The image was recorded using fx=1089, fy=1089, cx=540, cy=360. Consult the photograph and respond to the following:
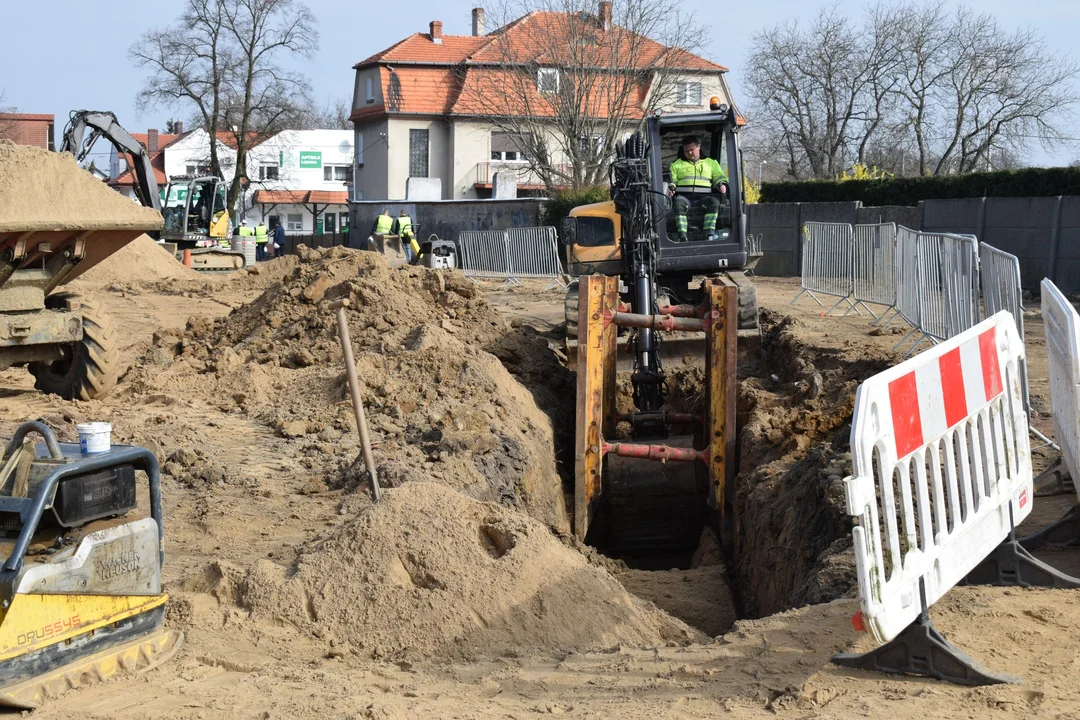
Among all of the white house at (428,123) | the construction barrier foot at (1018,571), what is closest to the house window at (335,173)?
the white house at (428,123)

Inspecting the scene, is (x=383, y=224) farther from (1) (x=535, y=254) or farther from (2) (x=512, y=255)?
(1) (x=535, y=254)

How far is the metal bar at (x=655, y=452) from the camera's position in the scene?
8.72 meters

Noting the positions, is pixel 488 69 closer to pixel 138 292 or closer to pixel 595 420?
pixel 138 292

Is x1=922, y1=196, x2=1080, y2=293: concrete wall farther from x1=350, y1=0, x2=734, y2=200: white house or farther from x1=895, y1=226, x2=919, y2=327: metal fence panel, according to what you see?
x1=350, y1=0, x2=734, y2=200: white house

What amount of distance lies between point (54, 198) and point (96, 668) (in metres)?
6.42

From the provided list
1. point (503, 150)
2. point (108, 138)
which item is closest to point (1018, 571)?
point (108, 138)

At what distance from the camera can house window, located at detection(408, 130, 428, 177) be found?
47656 mm

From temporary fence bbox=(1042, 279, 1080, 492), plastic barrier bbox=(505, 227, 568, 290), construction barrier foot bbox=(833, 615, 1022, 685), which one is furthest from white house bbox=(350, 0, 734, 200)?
construction barrier foot bbox=(833, 615, 1022, 685)

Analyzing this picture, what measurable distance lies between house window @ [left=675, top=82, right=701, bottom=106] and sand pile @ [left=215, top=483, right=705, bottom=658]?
29.1 m

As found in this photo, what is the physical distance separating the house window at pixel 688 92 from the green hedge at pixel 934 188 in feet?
16.3

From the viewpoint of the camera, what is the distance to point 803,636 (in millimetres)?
4656

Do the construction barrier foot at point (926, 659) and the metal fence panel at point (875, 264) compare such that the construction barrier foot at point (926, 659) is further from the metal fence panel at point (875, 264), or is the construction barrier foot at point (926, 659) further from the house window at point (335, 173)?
the house window at point (335, 173)

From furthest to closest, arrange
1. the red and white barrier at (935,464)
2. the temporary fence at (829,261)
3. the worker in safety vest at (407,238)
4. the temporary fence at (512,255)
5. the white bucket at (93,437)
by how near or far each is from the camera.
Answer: the worker in safety vest at (407,238), the temporary fence at (512,255), the temporary fence at (829,261), the white bucket at (93,437), the red and white barrier at (935,464)

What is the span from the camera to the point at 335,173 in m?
66.4
